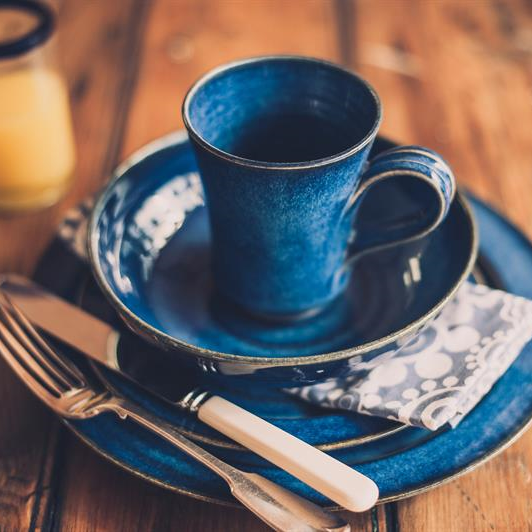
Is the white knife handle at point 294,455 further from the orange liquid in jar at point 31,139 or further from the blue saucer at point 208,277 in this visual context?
the orange liquid in jar at point 31,139

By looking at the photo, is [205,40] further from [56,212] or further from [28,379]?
[28,379]

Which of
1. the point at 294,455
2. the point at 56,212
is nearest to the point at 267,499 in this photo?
the point at 294,455

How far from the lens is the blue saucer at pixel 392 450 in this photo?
17.5 inches

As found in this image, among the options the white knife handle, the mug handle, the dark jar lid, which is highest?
the dark jar lid

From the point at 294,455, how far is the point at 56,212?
0.43 metres

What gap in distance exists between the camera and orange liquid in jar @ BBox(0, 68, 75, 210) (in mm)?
729

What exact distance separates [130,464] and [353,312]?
0.22 meters

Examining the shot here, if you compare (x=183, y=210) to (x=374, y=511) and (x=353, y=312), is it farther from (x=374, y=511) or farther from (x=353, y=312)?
(x=374, y=511)

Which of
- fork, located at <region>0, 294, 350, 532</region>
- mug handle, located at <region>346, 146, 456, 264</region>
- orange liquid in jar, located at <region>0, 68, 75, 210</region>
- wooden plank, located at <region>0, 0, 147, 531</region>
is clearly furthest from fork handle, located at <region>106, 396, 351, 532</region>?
orange liquid in jar, located at <region>0, 68, 75, 210</region>

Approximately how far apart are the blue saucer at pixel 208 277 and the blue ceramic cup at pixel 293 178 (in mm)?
21

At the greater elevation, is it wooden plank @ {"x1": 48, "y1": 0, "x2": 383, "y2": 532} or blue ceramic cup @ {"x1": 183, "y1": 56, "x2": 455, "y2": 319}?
blue ceramic cup @ {"x1": 183, "y1": 56, "x2": 455, "y2": 319}

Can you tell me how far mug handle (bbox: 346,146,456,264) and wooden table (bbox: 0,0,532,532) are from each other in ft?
0.57

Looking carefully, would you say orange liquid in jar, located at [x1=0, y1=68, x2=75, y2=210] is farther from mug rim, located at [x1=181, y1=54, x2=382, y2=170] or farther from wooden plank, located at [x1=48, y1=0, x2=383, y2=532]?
mug rim, located at [x1=181, y1=54, x2=382, y2=170]

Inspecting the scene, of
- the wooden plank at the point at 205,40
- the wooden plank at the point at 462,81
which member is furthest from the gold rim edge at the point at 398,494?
the wooden plank at the point at 205,40
